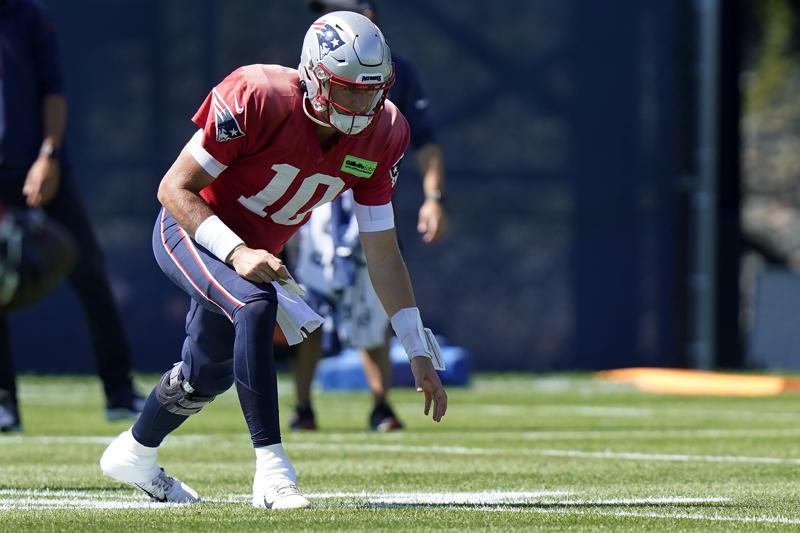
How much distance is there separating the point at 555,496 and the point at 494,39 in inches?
361

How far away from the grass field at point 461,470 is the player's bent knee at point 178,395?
277 millimetres

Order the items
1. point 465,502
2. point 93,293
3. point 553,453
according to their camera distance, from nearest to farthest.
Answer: point 465,502 → point 553,453 → point 93,293

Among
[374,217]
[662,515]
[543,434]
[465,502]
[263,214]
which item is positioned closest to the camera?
[662,515]

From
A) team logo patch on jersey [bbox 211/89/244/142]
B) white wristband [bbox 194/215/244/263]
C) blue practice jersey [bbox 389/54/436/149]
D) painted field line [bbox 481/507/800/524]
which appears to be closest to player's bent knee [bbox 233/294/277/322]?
white wristband [bbox 194/215/244/263]

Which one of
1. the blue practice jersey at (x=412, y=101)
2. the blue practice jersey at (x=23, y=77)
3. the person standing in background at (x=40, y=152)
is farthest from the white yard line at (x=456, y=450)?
the blue practice jersey at (x=412, y=101)

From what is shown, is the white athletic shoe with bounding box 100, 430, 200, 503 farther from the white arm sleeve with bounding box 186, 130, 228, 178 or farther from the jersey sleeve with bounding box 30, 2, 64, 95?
the jersey sleeve with bounding box 30, 2, 64, 95

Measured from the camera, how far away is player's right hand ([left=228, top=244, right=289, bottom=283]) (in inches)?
180

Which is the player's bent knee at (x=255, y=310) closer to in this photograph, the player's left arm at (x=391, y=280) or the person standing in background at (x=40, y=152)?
the player's left arm at (x=391, y=280)

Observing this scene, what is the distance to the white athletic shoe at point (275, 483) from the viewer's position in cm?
457

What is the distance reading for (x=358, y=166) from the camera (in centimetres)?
496

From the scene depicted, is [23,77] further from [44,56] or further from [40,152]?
[40,152]

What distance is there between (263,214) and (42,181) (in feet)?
9.92

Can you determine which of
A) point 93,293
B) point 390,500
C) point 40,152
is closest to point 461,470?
point 390,500

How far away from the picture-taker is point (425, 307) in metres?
13.5
